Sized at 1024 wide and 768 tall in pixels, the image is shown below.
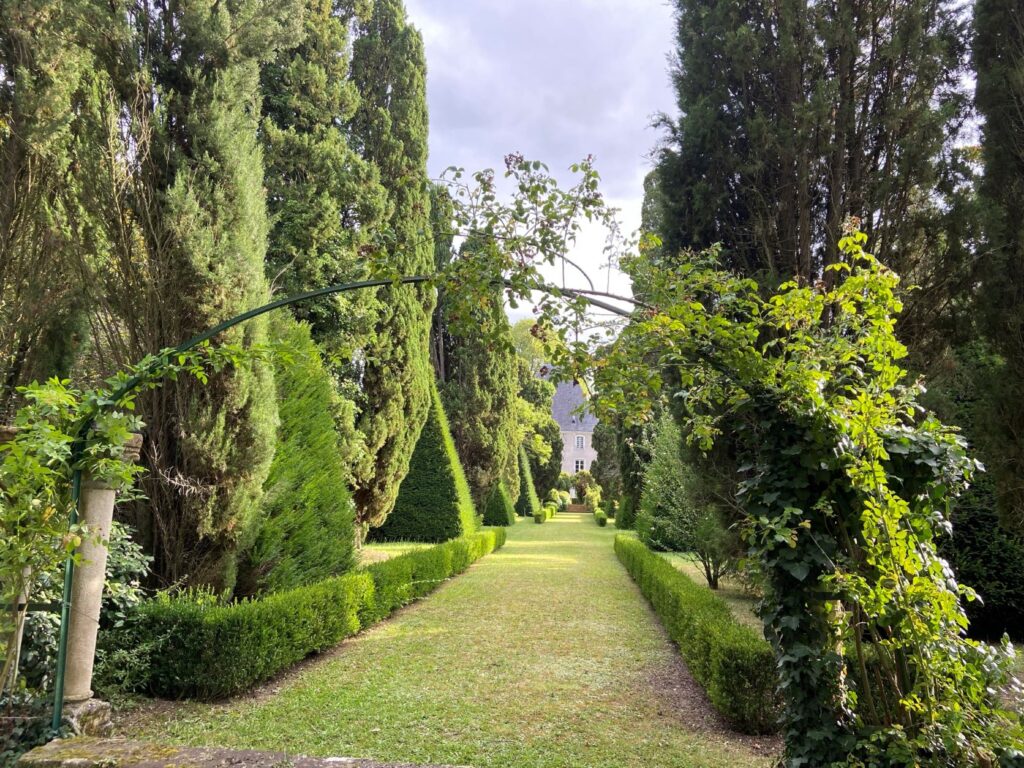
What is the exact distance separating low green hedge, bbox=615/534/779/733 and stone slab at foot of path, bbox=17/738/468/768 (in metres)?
2.28

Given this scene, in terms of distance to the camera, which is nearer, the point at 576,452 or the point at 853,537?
the point at 853,537

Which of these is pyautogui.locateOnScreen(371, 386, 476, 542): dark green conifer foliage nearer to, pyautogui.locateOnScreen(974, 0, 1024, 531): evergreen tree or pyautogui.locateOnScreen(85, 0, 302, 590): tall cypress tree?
pyautogui.locateOnScreen(85, 0, 302, 590): tall cypress tree

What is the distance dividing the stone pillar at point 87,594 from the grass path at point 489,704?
613 mm

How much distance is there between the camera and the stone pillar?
141 inches

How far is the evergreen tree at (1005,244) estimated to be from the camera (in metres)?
4.99

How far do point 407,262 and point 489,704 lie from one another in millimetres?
7913

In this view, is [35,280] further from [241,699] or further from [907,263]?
[907,263]

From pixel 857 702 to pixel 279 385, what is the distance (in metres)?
6.73

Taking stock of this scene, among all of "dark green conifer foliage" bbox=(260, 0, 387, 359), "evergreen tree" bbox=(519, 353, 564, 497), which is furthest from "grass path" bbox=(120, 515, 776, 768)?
"evergreen tree" bbox=(519, 353, 564, 497)

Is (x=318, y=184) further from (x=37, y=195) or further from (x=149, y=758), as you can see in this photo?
(x=149, y=758)

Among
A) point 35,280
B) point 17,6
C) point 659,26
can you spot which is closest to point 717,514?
point 659,26

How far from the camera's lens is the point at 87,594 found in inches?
145

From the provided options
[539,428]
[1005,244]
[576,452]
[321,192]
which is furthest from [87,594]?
[576,452]

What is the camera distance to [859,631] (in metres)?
2.90
